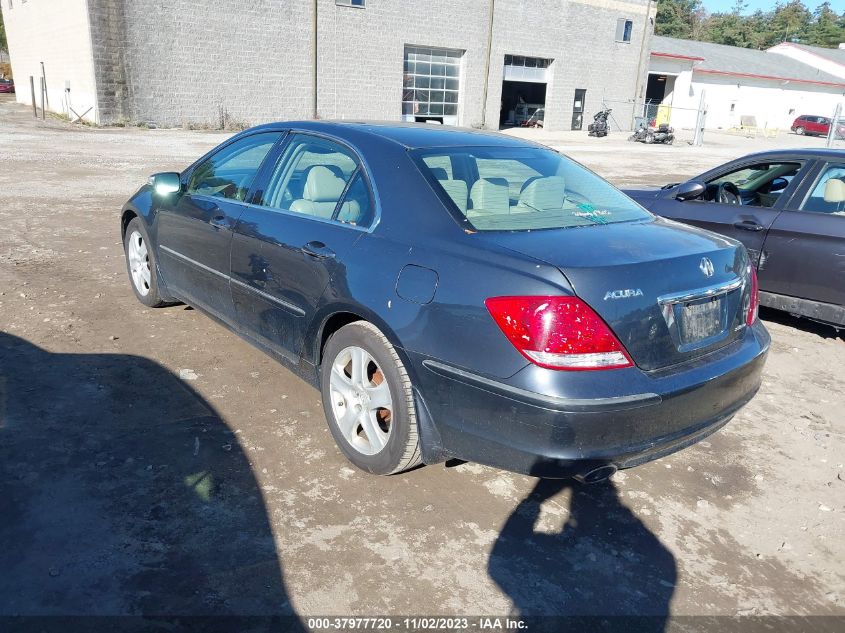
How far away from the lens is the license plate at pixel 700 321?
2982 mm

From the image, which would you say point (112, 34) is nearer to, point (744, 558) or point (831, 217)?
point (831, 217)

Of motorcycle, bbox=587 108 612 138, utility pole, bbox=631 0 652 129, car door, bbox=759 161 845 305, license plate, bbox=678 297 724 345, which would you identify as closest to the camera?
license plate, bbox=678 297 724 345

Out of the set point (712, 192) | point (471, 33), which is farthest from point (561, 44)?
point (712, 192)

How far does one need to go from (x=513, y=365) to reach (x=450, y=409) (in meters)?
0.39

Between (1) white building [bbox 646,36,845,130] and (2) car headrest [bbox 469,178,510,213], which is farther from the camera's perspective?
(1) white building [bbox 646,36,845,130]

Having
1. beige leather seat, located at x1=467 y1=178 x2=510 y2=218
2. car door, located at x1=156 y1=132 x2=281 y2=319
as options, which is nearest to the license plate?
beige leather seat, located at x1=467 y1=178 x2=510 y2=218

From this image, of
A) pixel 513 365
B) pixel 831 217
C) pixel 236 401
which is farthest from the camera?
pixel 831 217

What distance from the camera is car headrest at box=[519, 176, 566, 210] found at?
359 centimetres

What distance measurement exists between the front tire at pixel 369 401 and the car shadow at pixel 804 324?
4418 mm

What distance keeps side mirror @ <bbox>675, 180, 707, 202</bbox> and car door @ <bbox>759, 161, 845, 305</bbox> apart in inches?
28.7

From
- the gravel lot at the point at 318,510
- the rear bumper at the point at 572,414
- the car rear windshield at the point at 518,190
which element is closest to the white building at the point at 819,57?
the gravel lot at the point at 318,510

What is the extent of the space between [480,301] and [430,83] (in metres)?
33.3

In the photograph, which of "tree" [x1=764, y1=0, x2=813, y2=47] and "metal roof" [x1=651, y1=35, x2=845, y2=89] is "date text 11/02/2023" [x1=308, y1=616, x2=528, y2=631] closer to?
"metal roof" [x1=651, y1=35, x2=845, y2=89]

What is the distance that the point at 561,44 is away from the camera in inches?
1512
